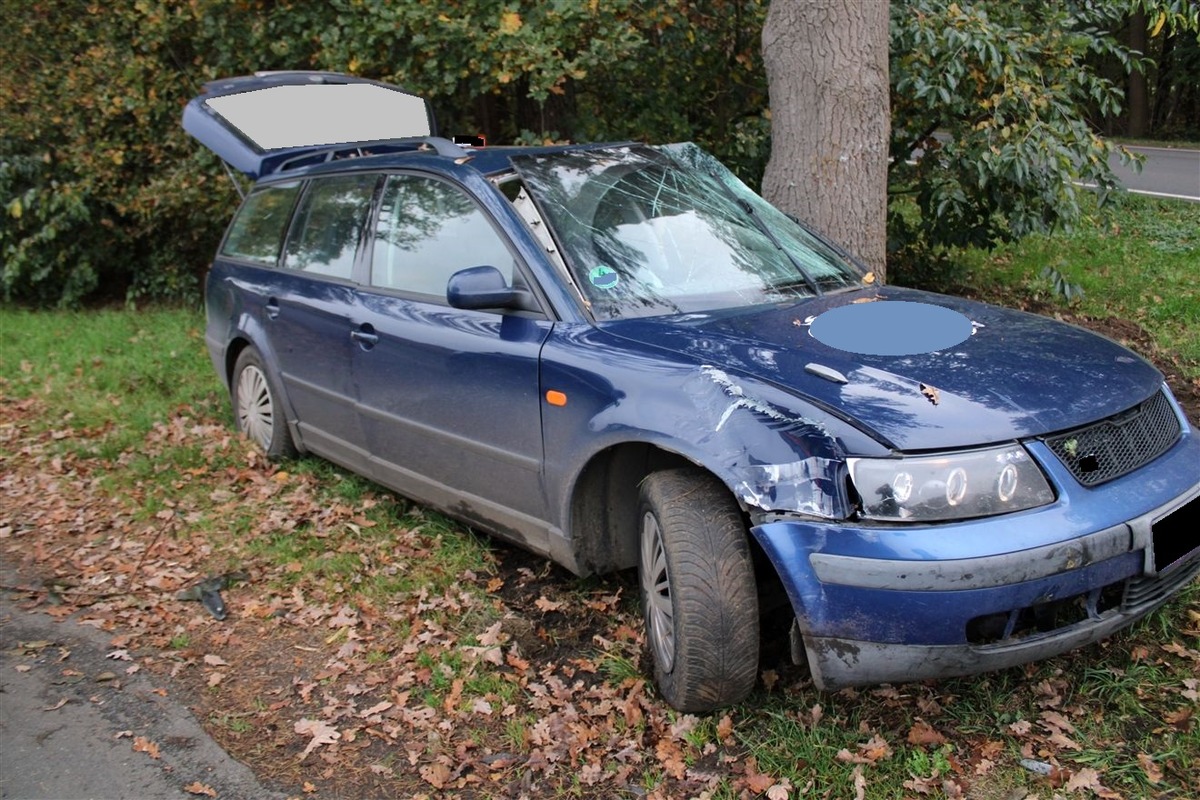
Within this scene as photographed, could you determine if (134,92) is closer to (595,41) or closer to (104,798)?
(595,41)

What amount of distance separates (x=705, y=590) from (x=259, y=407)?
3.72 m

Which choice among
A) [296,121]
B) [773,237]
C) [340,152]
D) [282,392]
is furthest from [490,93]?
[773,237]

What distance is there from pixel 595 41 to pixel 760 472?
5.01m

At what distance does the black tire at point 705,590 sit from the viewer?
125 inches

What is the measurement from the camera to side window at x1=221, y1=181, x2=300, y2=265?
19.0 feet

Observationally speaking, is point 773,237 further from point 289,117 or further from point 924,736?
point 289,117

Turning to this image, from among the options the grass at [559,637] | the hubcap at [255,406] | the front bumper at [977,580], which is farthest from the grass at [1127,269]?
the hubcap at [255,406]

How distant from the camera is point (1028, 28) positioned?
276 inches

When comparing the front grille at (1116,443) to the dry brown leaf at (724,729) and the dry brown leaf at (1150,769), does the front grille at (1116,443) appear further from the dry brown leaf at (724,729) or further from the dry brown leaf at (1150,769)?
the dry brown leaf at (724,729)

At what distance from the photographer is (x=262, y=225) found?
6059 millimetres

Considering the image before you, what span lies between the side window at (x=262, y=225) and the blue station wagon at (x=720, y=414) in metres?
0.32

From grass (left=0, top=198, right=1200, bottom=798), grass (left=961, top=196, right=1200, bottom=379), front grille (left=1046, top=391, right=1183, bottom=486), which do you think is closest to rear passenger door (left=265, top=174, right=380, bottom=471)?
grass (left=0, top=198, right=1200, bottom=798)

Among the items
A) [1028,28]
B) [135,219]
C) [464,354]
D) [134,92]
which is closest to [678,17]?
[1028,28]

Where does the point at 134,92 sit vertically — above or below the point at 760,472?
above
